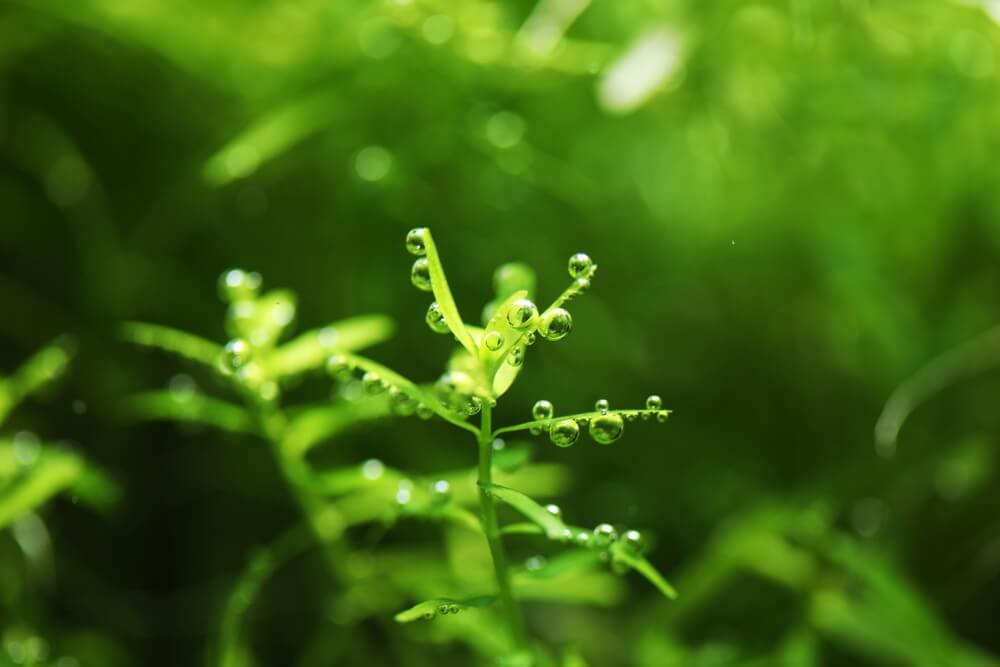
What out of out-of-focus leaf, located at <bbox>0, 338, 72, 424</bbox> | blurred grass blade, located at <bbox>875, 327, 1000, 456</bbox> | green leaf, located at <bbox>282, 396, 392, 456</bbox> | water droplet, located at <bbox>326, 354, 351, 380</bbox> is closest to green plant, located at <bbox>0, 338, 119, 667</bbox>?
out-of-focus leaf, located at <bbox>0, 338, 72, 424</bbox>

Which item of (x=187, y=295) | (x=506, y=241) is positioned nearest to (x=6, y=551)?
(x=187, y=295)

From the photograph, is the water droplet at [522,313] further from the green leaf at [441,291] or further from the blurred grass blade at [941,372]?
the blurred grass blade at [941,372]

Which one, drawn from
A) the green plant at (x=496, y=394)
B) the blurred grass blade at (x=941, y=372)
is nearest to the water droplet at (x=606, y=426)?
the green plant at (x=496, y=394)

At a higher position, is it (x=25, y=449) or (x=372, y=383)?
(x=25, y=449)

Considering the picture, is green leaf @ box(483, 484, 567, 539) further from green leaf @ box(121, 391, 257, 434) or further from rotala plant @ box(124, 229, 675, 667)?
green leaf @ box(121, 391, 257, 434)

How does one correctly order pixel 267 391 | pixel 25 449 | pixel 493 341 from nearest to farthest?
pixel 493 341, pixel 267 391, pixel 25 449

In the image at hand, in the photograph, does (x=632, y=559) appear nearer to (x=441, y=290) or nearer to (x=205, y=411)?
(x=441, y=290)

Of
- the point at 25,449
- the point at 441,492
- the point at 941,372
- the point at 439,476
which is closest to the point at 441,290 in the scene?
the point at 441,492
